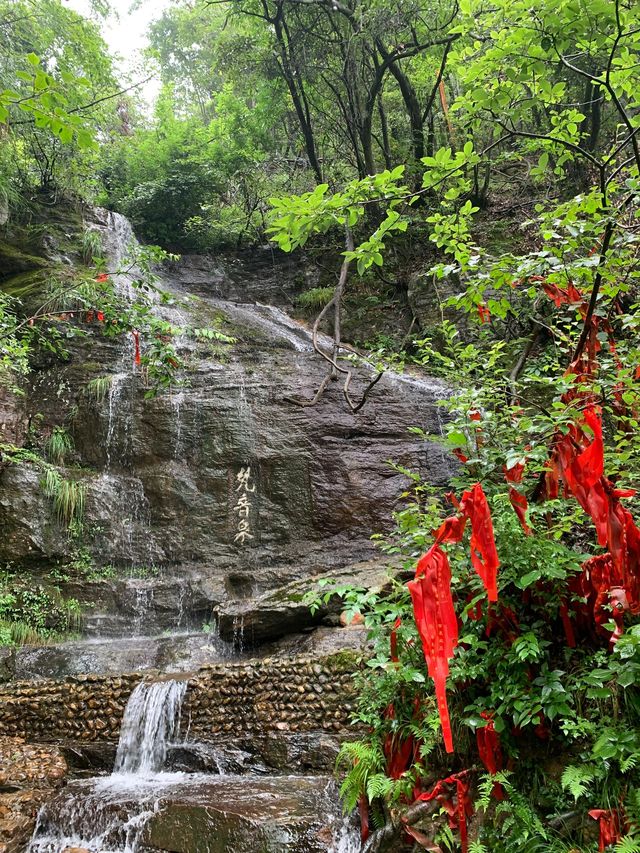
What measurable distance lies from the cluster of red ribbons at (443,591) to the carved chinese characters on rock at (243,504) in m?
6.63

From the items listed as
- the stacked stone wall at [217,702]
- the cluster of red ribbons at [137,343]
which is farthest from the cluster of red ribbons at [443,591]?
the cluster of red ribbons at [137,343]

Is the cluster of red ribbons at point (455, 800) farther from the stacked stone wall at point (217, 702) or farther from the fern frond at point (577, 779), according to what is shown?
the stacked stone wall at point (217, 702)

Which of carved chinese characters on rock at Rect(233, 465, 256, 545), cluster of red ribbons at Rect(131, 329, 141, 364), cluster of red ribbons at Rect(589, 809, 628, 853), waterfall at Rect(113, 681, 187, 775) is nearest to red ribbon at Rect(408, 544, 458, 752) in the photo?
cluster of red ribbons at Rect(589, 809, 628, 853)

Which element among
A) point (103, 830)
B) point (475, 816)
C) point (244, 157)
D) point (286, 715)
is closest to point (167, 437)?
point (286, 715)

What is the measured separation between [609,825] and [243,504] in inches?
275

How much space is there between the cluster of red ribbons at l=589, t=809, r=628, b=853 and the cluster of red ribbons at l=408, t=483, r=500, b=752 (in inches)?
31.8

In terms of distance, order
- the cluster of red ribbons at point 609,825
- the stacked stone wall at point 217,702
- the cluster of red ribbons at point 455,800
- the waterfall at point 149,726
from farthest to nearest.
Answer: the waterfall at point 149,726, the stacked stone wall at point 217,702, the cluster of red ribbons at point 455,800, the cluster of red ribbons at point 609,825

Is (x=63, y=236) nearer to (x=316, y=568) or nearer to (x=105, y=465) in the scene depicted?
(x=105, y=465)

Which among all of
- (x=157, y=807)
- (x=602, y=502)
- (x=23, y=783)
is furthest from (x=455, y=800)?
(x=23, y=783)

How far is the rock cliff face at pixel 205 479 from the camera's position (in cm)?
799

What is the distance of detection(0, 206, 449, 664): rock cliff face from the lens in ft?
26.2

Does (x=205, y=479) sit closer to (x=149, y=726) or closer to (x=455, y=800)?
(x=149, y=726)

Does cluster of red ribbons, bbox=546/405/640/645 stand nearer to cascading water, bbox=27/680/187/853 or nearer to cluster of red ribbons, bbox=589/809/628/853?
cluster of red ribbons, bbox=589/809/628/853

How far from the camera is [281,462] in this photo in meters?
8.98
